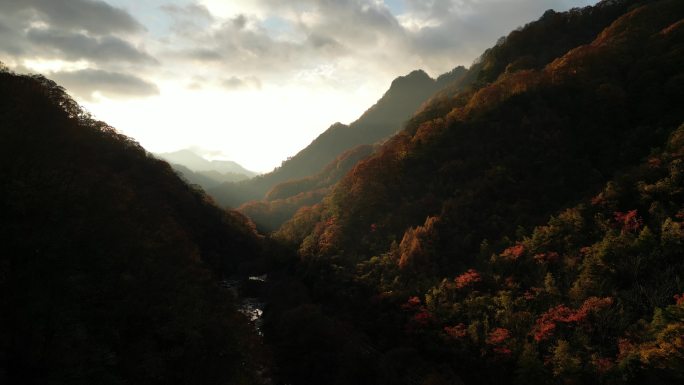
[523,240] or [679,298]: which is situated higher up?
[523,240]

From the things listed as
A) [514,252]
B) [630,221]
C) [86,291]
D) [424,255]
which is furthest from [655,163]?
[86,291]

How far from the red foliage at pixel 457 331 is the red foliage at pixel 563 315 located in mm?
5224

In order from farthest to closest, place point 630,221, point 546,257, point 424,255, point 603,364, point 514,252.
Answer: point 424,255
point 514,252
point 546,257
point 630,221
point 603,364

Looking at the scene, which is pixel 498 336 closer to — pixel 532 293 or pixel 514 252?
pixel 532 293

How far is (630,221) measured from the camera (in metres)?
27.1

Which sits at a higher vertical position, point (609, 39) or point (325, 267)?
point (609, 39)

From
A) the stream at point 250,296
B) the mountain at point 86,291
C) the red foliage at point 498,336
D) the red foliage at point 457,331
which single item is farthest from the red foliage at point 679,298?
the stream at point 250,296

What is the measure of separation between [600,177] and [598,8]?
52890mm

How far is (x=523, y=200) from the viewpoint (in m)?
37.9

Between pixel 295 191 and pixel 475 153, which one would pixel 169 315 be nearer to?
pixel 475 153

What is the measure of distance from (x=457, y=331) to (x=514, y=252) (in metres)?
8.95

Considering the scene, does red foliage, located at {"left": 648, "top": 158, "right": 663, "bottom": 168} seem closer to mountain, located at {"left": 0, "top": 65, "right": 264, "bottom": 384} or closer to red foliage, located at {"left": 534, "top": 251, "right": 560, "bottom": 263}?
red foliage, located at {"left": 534, "top": 251, "right": 560, "bottom": 263}

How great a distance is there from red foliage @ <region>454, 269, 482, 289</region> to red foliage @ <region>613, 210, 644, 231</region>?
36.3 feet

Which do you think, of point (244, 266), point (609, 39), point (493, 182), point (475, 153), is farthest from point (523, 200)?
point (244, 266)
